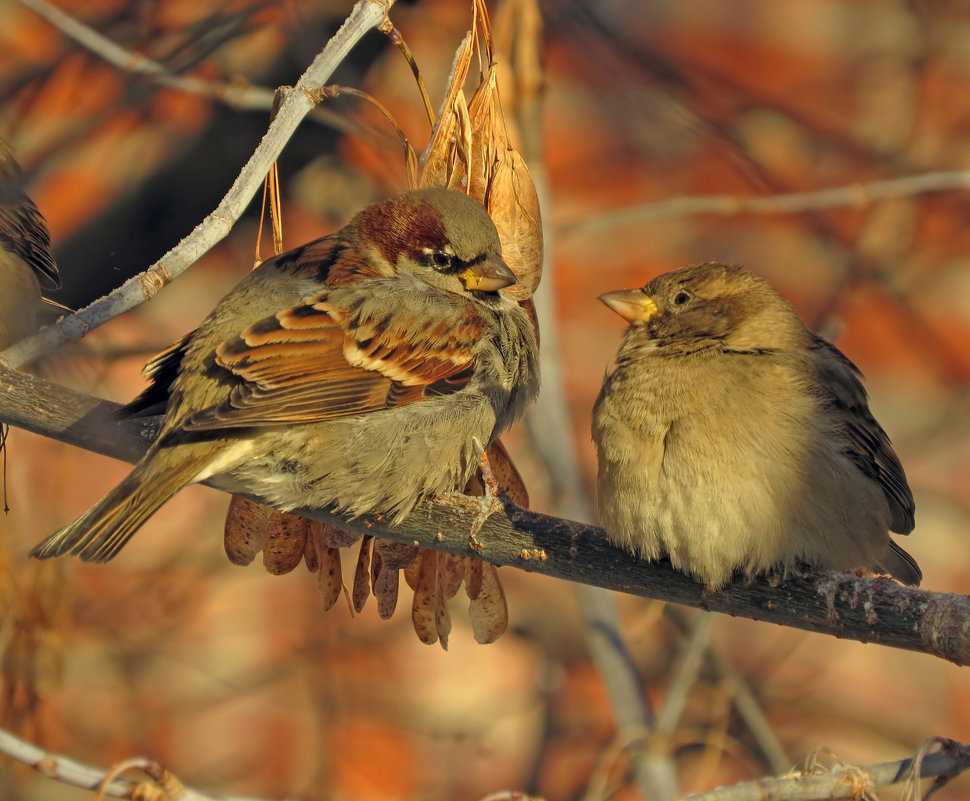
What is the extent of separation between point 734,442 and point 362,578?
98cm

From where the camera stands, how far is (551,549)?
8.54ft

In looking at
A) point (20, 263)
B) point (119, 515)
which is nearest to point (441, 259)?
point (119, 515)

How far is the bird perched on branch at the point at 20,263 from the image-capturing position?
133 inches

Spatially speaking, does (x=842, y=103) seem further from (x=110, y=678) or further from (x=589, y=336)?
(x=110, y=678)

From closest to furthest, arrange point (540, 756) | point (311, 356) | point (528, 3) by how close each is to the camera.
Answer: point (311, 356) → point (528, 3) → point (540, 756)

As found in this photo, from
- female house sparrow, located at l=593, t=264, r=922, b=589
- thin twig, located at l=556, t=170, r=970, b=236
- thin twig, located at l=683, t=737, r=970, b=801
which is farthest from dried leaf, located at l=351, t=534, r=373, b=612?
thin twig, located at l=556, t=170, r=970, b=236

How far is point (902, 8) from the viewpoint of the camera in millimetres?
4793

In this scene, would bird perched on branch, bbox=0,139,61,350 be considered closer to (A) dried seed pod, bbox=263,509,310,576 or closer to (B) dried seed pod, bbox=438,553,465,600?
(A) dried seed pod, bbox=263,509,310,576

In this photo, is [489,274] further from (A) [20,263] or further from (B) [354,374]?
(A) [20,263]

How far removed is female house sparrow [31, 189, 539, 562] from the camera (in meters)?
2.70

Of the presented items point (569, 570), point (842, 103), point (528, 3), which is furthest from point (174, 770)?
point (842, 103)

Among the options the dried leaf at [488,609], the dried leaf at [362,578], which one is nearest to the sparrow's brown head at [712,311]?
the dried leaf at [488,609]

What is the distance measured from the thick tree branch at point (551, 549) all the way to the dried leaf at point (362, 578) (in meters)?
0.19

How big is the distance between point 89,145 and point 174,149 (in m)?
0.39
